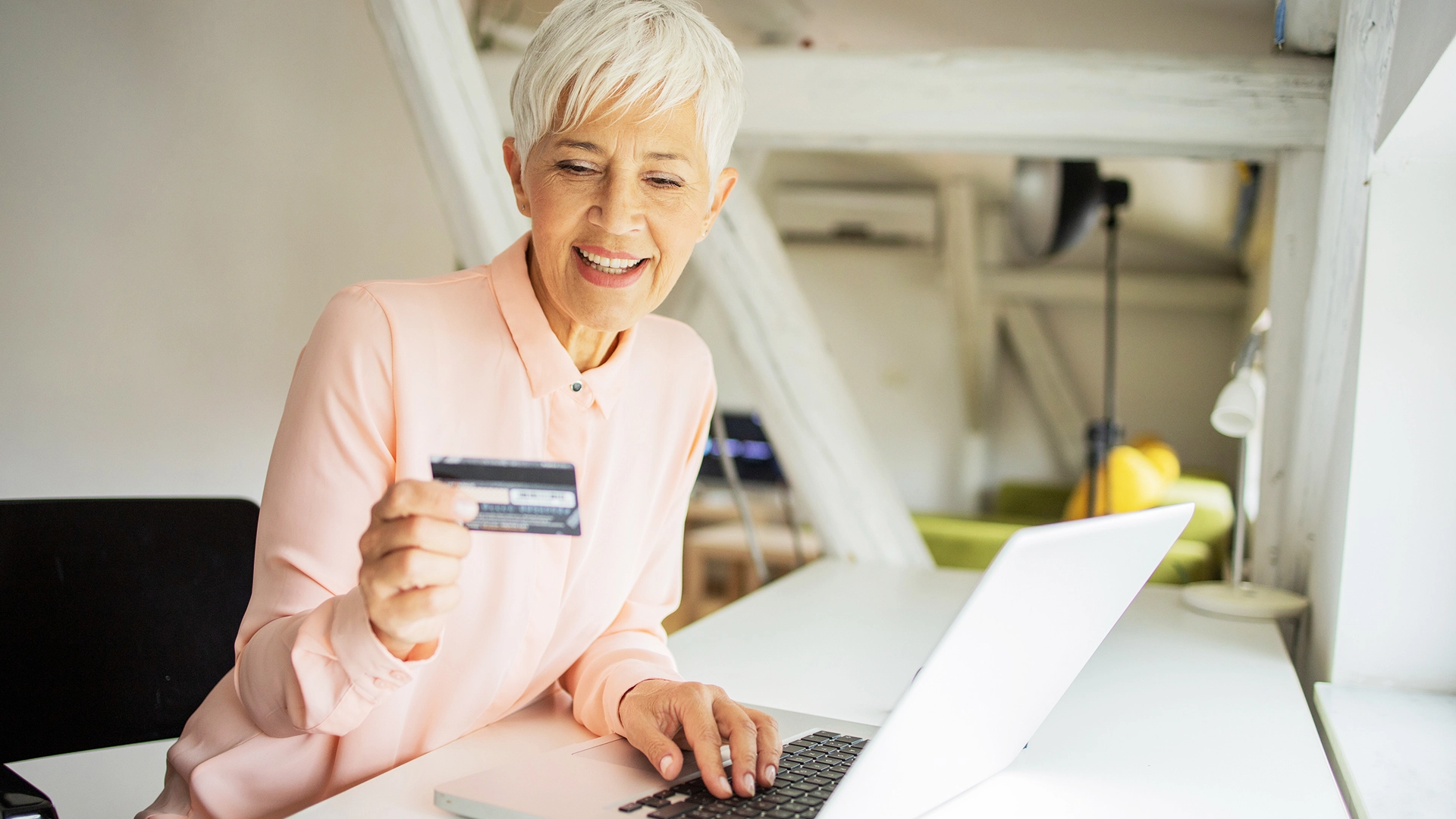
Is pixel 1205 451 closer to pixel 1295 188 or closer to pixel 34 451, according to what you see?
pixel 1295 188

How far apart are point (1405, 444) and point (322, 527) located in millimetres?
1324

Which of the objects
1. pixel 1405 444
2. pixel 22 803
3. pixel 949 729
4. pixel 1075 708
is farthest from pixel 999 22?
pixel 22 803

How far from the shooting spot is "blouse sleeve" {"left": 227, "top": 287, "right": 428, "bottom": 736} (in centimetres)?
75

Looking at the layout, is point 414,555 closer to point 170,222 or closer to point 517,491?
point 517,491

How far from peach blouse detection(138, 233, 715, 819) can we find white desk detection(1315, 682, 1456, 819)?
26.8 inches

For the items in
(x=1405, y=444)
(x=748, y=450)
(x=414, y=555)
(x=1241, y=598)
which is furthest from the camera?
Result: (x=748, y=450)

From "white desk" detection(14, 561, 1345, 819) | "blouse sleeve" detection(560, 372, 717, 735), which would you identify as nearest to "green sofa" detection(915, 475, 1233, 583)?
"white desk" detection(14, 561, 1345, 819)

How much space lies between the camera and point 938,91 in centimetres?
184

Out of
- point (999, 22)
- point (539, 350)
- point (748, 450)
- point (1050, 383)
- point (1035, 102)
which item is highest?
point (999, 22)

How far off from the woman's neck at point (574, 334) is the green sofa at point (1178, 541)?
3018mm

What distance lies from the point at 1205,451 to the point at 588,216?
21.2ft

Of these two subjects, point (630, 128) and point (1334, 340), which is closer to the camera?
point (630, 128)

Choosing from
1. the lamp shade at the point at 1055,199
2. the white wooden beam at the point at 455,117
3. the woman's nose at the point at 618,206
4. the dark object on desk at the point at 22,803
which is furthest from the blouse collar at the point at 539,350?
the lamp shade at the point at 1055,199

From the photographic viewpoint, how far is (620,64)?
0.88 metres
